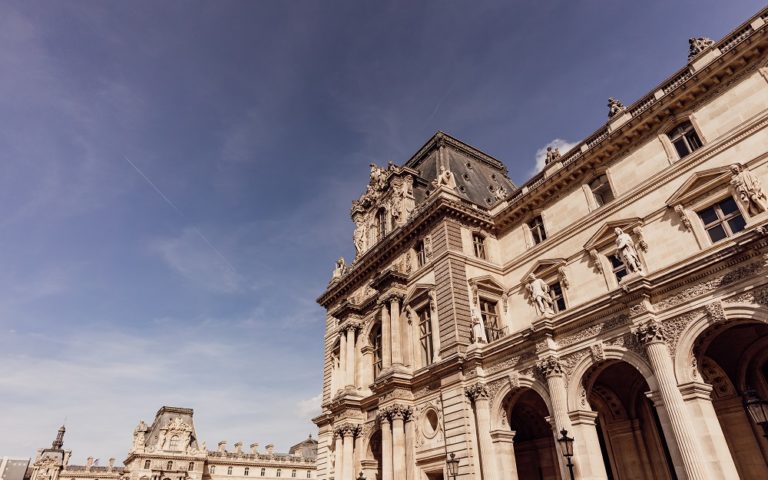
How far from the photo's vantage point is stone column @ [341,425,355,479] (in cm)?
2888

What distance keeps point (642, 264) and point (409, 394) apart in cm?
1385

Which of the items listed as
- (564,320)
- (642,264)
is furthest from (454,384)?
(642,264)

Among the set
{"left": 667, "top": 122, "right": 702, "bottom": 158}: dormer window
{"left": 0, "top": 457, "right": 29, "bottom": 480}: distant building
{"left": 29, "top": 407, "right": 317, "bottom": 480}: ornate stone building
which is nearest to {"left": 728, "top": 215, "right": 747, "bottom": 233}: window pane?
{"left": 667, "top": 122, "right": 702, "bottom": 158}: dormer window

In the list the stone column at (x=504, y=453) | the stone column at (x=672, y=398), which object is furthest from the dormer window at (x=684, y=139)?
the stone column at (x=504, y=453)

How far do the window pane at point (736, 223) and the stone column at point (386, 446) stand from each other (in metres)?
18.8

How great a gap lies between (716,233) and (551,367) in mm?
8880

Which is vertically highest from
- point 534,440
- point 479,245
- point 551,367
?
point 479,245

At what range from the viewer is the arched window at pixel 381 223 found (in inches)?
1444

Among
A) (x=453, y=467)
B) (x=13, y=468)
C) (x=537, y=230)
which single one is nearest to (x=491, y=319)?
(x=537, y=230)

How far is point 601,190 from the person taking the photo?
25.4 meters

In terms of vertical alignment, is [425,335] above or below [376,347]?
below

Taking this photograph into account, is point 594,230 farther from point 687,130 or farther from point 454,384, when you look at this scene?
point 454,384

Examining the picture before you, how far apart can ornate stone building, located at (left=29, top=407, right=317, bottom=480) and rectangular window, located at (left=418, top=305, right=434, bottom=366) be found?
70.9 meters

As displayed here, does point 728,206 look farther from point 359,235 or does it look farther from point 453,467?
point 359,235
